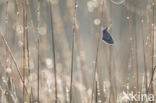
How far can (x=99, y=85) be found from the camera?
1615 mm

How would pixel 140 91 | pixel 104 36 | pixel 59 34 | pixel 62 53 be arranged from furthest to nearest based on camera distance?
pixel 62 53 < pixel 59 34 < pixel 140 91 < pixel 104 36

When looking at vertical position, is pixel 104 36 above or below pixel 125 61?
above

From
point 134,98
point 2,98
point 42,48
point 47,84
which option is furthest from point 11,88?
point 134,98

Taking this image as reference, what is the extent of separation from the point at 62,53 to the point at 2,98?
80 cm

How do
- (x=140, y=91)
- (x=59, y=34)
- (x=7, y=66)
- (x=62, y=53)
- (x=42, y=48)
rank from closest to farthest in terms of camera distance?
(x=7, y=66), (x=140, y=91), (x=42, y=48), (x=59, y=34), (x=62, y=53)

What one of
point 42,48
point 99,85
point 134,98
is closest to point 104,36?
point 134,98

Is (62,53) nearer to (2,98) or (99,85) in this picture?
(99,85)

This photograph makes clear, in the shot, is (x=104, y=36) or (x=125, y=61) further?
(x=125, y=61)

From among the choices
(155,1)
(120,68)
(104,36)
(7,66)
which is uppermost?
(155,1)

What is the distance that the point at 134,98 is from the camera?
138cm

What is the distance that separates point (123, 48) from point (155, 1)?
92 centimetres

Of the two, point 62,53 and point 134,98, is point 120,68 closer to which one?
point 62,53

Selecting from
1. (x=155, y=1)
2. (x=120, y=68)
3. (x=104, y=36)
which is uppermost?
(x=155, y=1)

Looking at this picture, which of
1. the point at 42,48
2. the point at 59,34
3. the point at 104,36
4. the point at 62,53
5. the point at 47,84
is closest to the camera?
the point at 104,36
